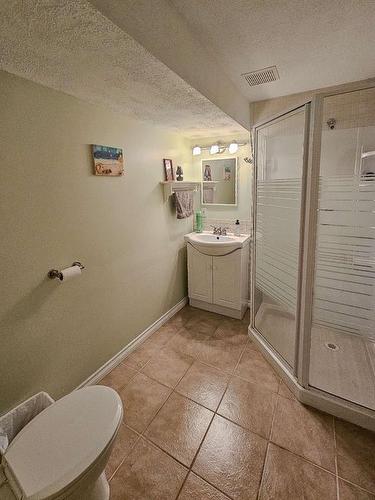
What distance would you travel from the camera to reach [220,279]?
9.03 ft

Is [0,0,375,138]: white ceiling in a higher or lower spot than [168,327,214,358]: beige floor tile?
higher

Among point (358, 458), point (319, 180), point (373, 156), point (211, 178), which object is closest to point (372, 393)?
point (358, 458)

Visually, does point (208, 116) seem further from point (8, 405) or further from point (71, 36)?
point (8, 405)

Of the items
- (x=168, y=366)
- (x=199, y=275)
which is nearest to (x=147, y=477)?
(x=168, y=366)

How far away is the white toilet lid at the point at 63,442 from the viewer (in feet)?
3.13

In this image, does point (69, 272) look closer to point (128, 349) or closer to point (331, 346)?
point (128, 349)

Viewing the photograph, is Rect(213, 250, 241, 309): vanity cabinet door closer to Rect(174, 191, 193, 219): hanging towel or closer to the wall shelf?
Rect(174, 191, 193, 219): hanging towel

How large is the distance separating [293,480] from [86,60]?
236 cm

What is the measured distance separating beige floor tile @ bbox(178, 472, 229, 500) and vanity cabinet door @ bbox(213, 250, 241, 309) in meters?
1.64

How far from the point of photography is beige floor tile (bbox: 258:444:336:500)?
1.20 metres

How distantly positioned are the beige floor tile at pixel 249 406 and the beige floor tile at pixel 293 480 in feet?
0.53

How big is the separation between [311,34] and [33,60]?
1.50 meters

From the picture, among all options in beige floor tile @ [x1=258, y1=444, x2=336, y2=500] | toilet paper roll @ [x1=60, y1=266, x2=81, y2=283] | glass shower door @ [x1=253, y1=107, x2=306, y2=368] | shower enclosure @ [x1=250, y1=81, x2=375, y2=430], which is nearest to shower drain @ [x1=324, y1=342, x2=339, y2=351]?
shower enclosure @ [x1=250, y1=81, x2=375, y2=430]

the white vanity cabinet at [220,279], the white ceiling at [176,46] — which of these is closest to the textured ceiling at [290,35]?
the white ceiling at [176,46]
